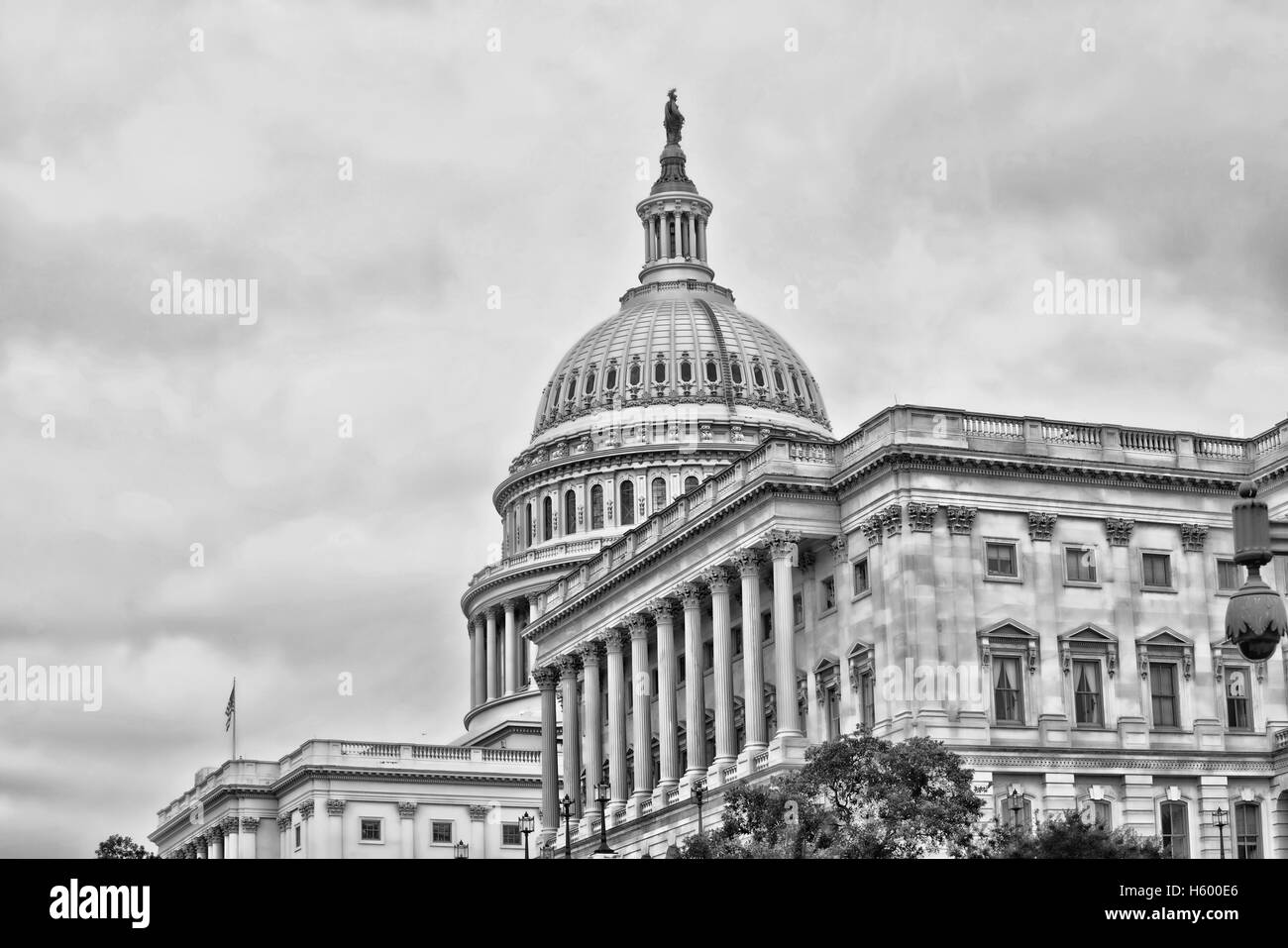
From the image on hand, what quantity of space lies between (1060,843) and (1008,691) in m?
20.7

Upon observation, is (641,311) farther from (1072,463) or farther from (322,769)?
(1072,463)

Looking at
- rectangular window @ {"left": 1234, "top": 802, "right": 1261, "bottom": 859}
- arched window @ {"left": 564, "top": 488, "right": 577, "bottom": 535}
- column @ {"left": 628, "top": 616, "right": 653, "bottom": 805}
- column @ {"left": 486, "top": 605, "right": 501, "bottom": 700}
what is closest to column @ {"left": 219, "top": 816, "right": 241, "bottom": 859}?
column @ {"left": 486, "top": 605, "right": 501, "bottom": 700}

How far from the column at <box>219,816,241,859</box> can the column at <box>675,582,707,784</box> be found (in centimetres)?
5987

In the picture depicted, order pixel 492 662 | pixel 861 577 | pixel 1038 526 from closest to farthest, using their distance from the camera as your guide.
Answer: pixel 1038 526, pixel 861 577, pixel 492 662

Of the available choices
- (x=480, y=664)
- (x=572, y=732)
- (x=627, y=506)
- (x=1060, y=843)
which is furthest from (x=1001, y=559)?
(x=480, y=664)

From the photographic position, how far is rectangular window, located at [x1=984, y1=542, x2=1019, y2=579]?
88.9m

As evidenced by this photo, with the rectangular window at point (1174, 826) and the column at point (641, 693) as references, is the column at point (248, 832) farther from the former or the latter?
the rectangular window at point (1174, 826)

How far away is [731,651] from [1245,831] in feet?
73.5

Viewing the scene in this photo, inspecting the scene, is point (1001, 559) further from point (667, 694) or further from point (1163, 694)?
point (667, 694)

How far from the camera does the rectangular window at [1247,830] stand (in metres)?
88.4

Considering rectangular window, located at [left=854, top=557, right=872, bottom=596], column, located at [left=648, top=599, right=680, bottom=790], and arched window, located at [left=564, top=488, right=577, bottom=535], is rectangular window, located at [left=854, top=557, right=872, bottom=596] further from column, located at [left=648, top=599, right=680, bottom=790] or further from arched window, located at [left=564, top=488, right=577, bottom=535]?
arched window, located at [left=564, top=488, right=577, bottom=535]

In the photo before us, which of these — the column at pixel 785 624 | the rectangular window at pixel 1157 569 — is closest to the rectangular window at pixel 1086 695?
the rectangular window at pixel 1157 569

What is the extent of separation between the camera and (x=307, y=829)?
479 feet
